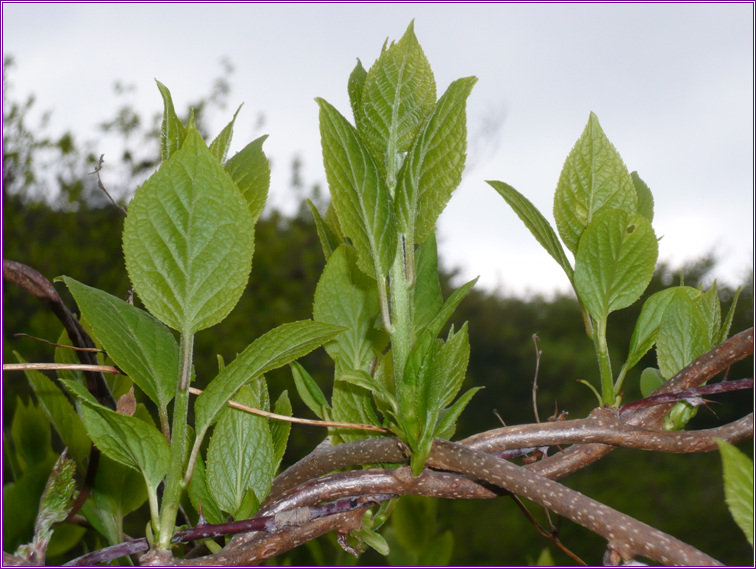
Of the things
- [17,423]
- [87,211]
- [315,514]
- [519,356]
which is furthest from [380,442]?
[519,356]

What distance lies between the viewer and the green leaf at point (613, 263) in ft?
0.73

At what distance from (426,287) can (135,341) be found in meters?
0.11

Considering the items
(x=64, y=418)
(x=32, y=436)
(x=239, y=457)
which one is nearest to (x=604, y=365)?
(x=239, y=457)

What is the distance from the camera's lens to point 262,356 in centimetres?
18

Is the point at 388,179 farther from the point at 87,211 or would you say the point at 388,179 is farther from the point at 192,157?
the point at 87,211

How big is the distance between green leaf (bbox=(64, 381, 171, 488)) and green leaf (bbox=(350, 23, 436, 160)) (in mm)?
117

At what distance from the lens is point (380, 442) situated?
21cm

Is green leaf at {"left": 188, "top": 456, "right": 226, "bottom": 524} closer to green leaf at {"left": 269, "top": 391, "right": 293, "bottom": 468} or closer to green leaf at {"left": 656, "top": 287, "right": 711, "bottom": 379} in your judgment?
green leaf at {"left": 269, "top": 391, "right": 293, "bottom": 468}

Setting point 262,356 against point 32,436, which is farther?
point 32,436

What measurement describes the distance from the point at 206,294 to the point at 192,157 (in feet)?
0.13

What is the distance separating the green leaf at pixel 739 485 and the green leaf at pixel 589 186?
11cm

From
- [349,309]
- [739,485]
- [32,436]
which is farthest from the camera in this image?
[32,436]

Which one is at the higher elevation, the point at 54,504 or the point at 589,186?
the point at 589,186

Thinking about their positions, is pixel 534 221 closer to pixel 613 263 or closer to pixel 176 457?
pixel 613 263
